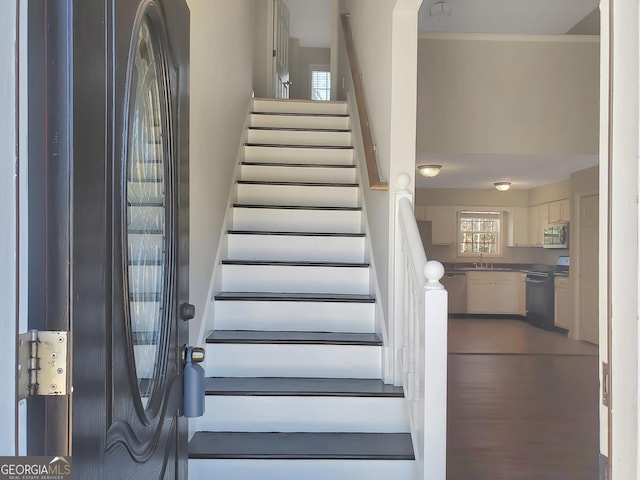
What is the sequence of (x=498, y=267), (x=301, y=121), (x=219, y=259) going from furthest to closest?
(x=498, y=267) → (x=301, y=121) → (x=219, y=259)

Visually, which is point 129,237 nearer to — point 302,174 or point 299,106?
point 302,174

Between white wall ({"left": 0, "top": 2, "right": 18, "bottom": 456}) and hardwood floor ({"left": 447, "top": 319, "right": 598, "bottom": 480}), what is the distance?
2.28m

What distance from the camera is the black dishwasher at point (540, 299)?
7.15 metres

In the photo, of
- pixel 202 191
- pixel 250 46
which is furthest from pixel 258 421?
pixel 250 46

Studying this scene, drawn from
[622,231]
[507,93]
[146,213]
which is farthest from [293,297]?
[507,93]

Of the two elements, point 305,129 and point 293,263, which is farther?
point 305,129

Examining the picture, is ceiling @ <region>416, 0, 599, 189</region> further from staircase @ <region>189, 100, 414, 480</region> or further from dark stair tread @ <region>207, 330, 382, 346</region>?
dark stair tread @ <region>207, 330, 382, 346</region>

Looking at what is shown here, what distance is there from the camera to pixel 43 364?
0.66 meters

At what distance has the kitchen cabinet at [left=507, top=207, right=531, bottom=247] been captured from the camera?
28.1 feet

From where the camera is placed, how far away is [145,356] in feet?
3.75

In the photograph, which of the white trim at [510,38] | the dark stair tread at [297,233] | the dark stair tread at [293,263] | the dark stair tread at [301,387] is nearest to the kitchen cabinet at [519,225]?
the white trim at [510,38]

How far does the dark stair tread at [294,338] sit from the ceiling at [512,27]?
2.66 meters

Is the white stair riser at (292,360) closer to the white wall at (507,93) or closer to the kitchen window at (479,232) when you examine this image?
the white wall at (507,93)

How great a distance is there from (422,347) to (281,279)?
4.35ft
